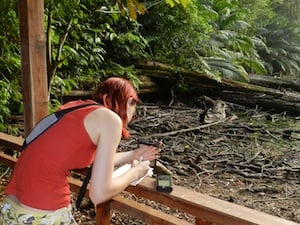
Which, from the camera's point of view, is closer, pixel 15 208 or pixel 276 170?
pixel 15 208

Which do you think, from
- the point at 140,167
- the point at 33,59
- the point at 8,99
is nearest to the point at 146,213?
the point at 140,167

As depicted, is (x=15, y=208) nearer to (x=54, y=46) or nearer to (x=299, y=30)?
(x=54, y=46)

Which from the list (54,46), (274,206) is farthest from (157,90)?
(274,206)

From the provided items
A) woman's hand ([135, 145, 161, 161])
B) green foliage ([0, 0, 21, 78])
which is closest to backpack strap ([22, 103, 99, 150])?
woman's hand ([135, 145, 161, 161])

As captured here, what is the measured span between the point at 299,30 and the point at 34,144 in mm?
12126

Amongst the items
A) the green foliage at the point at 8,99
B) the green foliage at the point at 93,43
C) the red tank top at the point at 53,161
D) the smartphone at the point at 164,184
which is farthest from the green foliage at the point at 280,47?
the red tank top at the point at 53,161

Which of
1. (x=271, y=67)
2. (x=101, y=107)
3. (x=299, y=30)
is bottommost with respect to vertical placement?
(x=271, y=67)

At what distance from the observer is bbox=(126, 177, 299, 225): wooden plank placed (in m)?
1.26

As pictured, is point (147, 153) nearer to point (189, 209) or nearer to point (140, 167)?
point (140, 167)

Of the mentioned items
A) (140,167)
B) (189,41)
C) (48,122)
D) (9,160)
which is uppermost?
(48,122)

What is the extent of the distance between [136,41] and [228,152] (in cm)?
235

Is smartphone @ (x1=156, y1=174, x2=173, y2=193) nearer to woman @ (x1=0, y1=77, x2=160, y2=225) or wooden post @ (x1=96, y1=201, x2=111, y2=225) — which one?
woman @ (x1=0, y1=77, x2=160, y2=225)

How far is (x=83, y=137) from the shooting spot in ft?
3.99

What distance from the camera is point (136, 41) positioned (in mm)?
6086
